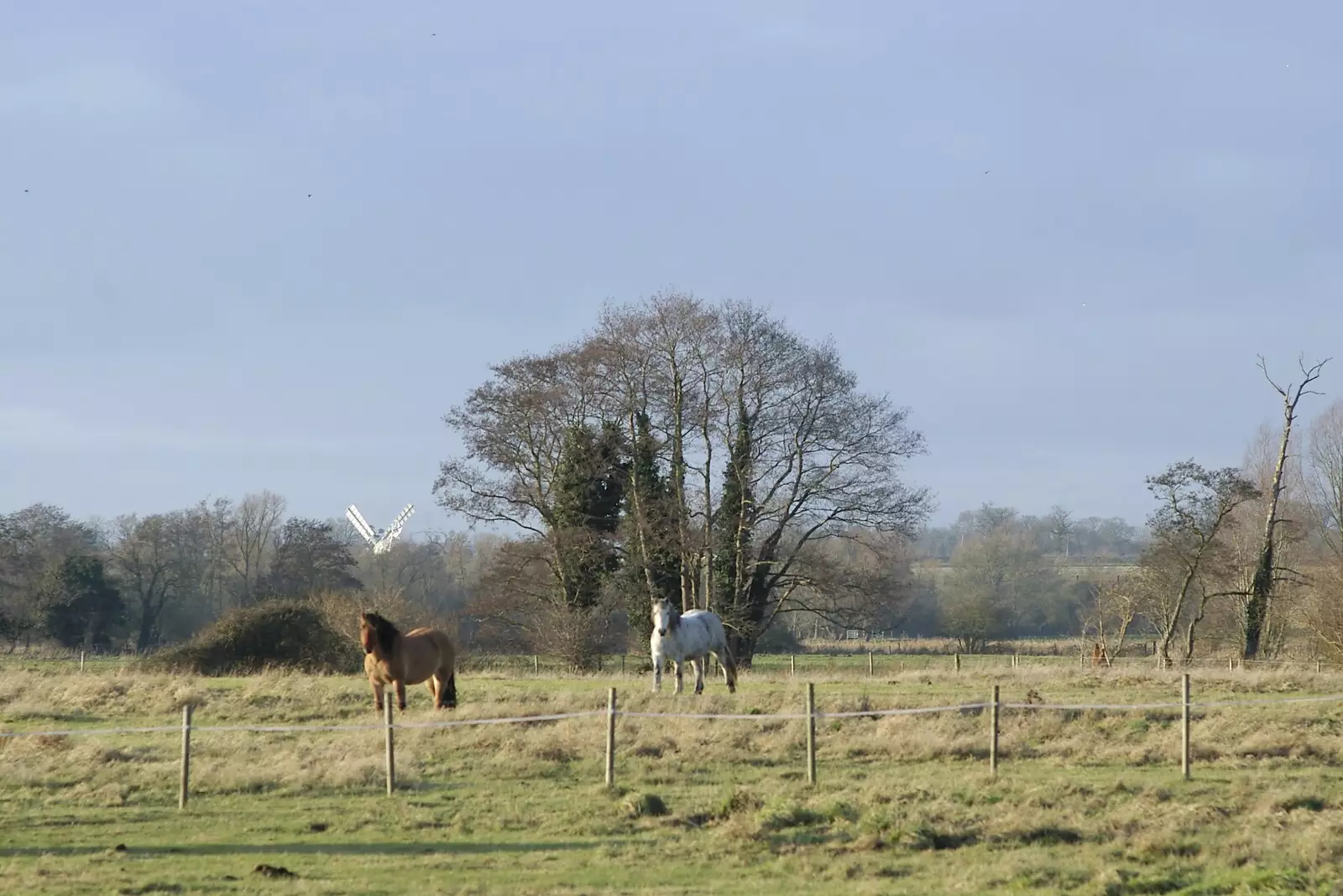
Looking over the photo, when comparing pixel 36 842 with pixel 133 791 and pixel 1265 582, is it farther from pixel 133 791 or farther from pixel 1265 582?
Answer: pixel 1265 582

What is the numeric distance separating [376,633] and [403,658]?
29.9 inches

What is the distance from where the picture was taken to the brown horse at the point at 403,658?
778 inches

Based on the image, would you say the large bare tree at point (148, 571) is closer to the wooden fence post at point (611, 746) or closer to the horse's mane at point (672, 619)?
the horse's mane at point (672, 619)

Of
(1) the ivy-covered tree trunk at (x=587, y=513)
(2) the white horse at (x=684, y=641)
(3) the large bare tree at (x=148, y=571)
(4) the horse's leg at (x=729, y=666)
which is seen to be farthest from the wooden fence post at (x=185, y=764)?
(3) the large bare tree at (x=148, y=571)

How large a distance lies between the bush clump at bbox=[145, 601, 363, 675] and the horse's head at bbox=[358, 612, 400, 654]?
19692mm

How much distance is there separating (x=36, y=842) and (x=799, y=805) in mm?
7726

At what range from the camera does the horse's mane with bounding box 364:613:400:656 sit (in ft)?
64.7

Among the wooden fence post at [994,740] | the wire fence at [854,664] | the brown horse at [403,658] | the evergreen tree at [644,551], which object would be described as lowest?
the wire fence at [854,664]

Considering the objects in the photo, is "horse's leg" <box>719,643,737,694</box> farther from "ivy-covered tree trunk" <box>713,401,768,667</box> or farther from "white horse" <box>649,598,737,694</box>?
"ivy-covered tree trunk" <box>713,401,768,667</box>

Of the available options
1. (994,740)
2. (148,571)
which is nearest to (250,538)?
(148,571)

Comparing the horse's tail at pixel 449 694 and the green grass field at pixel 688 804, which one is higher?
the horse's tail at pixel 449 694

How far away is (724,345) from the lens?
4219 centimetres

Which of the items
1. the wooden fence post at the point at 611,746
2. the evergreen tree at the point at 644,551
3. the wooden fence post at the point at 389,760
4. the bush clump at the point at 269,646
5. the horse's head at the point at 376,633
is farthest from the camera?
the evergreen tree at the point at 644,551

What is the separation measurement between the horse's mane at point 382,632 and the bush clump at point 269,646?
19662mm
